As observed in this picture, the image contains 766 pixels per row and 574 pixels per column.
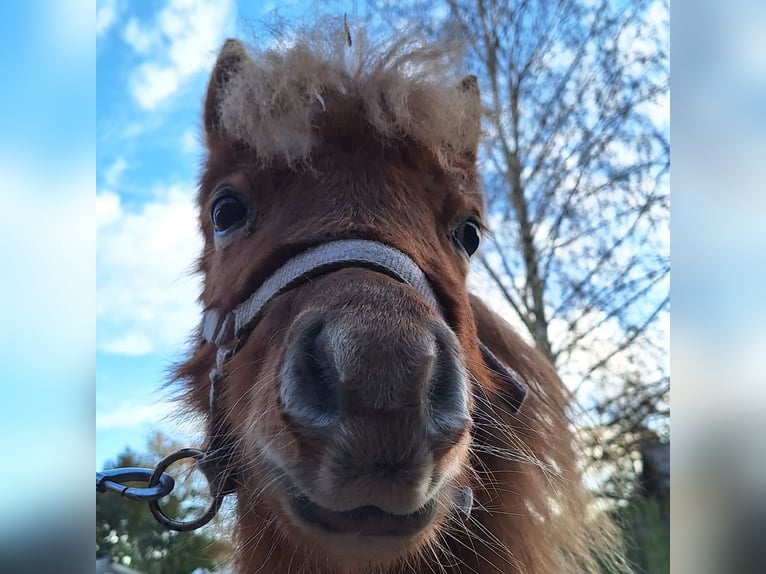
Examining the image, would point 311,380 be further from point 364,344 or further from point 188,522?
point 188,522

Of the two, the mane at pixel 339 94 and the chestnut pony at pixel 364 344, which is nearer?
the chestnut pony at pixel 364 344

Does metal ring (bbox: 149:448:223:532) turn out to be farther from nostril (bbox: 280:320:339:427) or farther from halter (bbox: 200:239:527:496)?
nostril (bbox: 280:320:339:427)

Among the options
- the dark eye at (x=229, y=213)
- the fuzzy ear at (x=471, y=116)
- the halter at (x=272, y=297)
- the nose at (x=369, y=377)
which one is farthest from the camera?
the fuzzy ear at (x=471, y=116)

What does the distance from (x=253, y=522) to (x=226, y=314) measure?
627 mm

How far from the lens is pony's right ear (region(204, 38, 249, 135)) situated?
198cm

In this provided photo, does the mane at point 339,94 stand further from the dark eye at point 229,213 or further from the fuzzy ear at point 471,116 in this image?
the dark eye at point 229,213

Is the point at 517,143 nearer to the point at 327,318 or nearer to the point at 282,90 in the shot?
the point at 282,90

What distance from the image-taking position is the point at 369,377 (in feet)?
3.02

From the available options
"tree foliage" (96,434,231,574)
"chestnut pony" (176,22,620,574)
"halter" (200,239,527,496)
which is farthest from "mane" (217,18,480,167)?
"tree foliage" (96,434,231,574)

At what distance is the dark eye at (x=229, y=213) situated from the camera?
5.41ft

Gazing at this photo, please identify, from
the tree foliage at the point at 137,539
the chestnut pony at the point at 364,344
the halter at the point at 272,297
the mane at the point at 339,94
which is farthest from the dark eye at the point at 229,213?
the tree foliage at the point at 137,539

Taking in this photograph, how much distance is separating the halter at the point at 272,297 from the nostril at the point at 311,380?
0.27 metres

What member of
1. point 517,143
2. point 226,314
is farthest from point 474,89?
point 517,143
